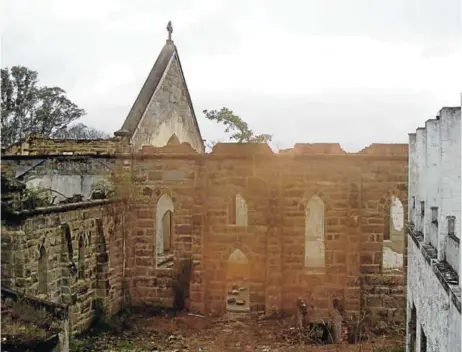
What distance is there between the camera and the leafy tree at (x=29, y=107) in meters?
40.4

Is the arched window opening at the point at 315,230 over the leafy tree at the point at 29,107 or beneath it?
beneath

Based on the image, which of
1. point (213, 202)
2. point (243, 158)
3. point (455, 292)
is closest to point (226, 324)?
point (213, 202)

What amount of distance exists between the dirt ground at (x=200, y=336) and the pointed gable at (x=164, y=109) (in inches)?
223

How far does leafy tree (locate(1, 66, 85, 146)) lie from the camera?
4037 cm

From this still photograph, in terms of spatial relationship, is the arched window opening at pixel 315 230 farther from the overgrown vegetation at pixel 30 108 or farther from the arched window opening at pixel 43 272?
the overgrown vegetation at pixel 30 108

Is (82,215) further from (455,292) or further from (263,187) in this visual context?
(455,292)

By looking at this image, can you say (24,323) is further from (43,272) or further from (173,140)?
(173,140)

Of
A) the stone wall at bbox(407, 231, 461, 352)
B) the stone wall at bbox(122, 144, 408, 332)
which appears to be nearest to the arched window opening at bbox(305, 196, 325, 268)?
the stone wall at bbox(122, 144, 408, 332)

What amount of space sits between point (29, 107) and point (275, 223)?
30.6m

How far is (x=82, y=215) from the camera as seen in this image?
A: 44.3 feet

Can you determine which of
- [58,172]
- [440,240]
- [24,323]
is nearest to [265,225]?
[58,172]

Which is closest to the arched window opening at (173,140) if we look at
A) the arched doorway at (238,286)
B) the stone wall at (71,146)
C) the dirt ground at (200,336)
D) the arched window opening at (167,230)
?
the arched window opening at (167,230)

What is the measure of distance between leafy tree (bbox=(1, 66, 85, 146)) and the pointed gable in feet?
66.6

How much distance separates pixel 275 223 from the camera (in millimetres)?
15617
